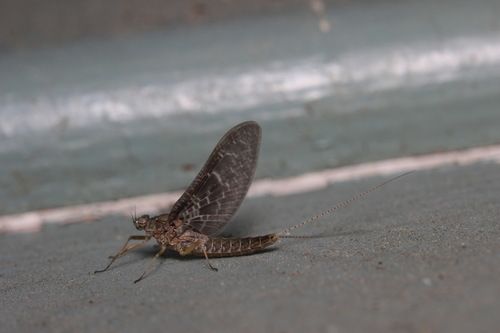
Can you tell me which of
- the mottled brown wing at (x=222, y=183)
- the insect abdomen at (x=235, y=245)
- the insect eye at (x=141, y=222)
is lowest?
the insect abdomen at (x=235, y=245)

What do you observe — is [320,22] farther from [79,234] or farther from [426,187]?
[79,234]

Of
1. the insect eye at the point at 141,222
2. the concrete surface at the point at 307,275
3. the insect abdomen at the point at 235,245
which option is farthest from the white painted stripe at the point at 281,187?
the insect abdomen at the point at 235,245

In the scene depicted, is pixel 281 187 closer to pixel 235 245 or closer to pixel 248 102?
pixel 248 102

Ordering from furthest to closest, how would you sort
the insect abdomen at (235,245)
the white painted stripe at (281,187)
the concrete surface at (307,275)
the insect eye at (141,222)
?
1. the white painted stripe at (281,187)
2. the insect eye at (141,222)
3. the insect abdomen at (235,245)
4. the concrete surface at (307,275)

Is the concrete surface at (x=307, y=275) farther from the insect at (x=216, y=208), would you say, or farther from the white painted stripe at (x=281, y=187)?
the white painted stripe at (x=281, y=187)

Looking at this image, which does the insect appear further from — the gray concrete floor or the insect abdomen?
the gray concrete floor

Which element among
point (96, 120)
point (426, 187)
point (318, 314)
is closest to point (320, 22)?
point (426, 187)
